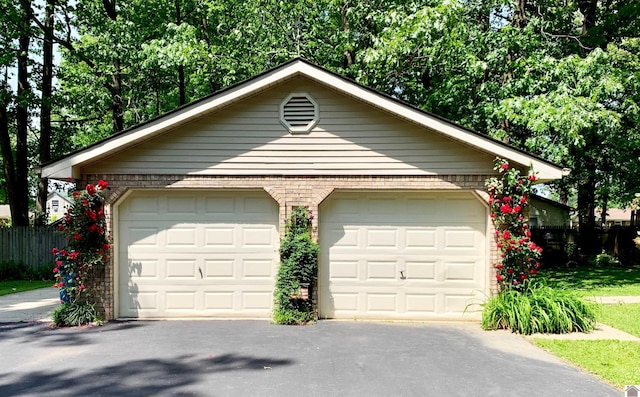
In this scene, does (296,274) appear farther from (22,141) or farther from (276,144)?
(22,141)

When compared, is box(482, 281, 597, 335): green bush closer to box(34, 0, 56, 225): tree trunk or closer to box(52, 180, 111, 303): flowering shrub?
box(52, 180, 111, 303): flowering shrub

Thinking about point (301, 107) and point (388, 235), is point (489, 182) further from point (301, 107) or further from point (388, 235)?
point (301, 107)

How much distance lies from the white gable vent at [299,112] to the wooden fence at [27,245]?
37.4 feet

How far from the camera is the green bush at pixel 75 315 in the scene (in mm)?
8250

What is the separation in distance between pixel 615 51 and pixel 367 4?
8772 mm

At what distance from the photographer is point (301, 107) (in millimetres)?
8711

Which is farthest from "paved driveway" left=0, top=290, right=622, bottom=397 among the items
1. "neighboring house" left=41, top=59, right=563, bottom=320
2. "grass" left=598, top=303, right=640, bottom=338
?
"grass" left=598, top=303, right=640, bottom=338

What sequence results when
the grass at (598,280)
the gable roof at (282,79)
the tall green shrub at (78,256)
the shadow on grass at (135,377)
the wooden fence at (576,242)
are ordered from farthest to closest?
the wooden fence at (576,242)
the grass at (598,280)
the tall green shrub at (78,256)
the gable roof at (282,79)
the shadow on grass at (135,377)

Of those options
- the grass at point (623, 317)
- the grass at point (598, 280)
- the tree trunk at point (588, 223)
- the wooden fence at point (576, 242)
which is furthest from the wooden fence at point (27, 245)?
the tree trunk at point (588, 223)

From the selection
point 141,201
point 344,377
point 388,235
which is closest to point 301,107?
point 388,235

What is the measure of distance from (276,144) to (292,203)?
116cm

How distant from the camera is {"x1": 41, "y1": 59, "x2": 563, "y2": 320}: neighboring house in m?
8.58

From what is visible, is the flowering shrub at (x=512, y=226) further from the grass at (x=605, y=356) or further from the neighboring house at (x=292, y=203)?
the grass at (x=605, y=356)

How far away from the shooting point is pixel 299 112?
28.6ft
